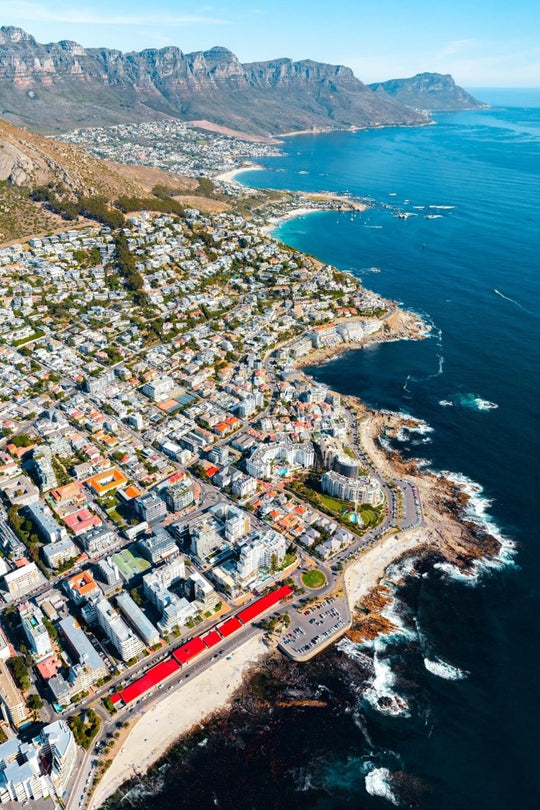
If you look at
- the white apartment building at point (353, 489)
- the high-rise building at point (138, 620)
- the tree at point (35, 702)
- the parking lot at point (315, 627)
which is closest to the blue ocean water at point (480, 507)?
the parking lot at point (315, 627)

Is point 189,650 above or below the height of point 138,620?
below

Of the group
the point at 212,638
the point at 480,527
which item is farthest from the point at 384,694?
the point at 480,527

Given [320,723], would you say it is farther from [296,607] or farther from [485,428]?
[485,428]

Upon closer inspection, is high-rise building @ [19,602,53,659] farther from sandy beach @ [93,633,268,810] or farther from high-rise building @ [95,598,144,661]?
sandy beach @ [93,633,268,810]

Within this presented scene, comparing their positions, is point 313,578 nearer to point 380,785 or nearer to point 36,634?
point 380,785

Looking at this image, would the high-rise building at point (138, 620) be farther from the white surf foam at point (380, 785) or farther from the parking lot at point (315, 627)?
the white surf foam at point (380, 785)

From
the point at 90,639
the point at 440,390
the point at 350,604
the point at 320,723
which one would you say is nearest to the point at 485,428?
the point at 440,390
